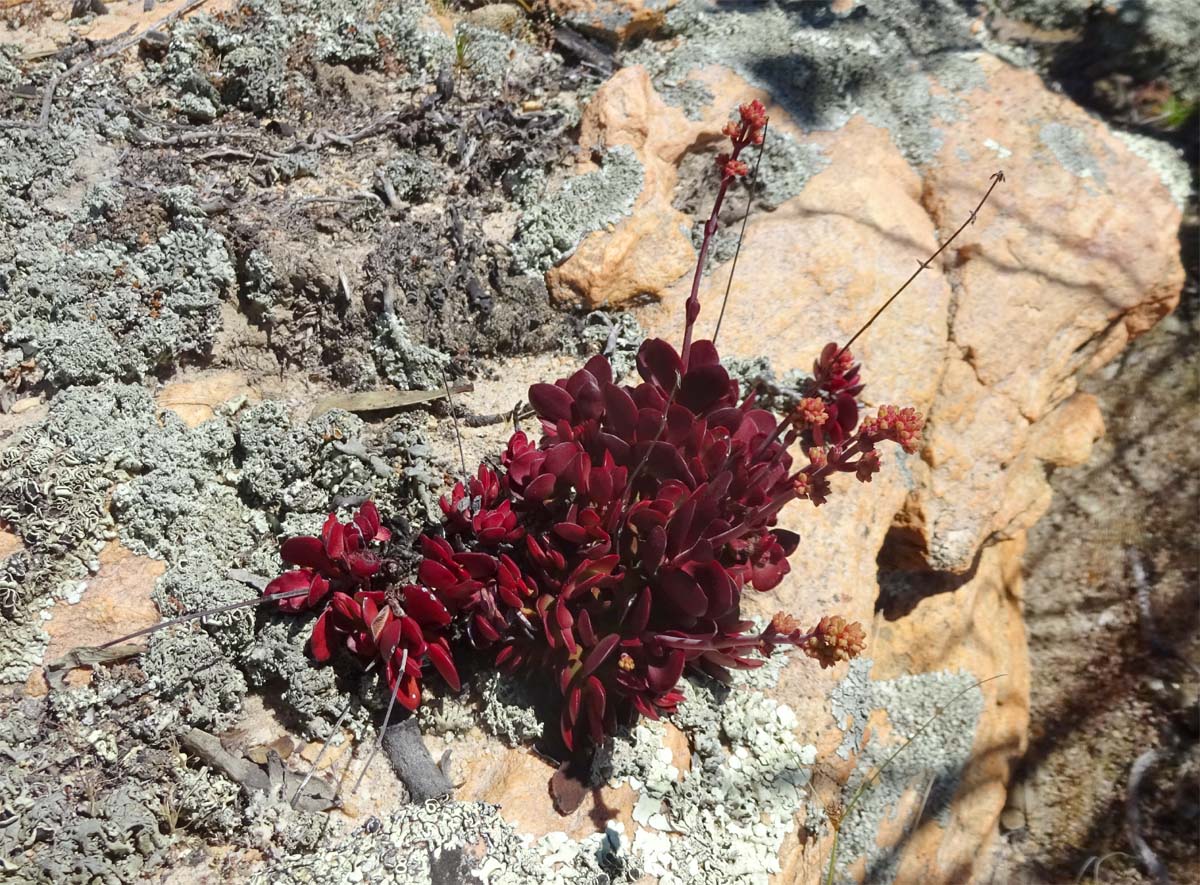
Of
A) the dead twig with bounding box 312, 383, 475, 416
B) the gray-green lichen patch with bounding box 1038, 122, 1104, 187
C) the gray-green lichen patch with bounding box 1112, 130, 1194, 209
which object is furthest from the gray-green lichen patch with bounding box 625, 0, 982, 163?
the dead twig with bounding box 312, 383, 475, 416

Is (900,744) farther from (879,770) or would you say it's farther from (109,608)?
(109,608)

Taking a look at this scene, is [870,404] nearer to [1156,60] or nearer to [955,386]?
[955,386]

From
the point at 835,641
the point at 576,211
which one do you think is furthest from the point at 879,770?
the point at 576,211

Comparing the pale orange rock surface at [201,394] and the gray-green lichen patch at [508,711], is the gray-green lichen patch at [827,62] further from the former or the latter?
the gray-green lichen patch at [508,711]

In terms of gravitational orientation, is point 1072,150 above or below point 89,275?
above

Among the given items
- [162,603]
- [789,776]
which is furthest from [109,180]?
[789,776]

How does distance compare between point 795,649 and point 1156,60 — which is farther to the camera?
point 1156,60
